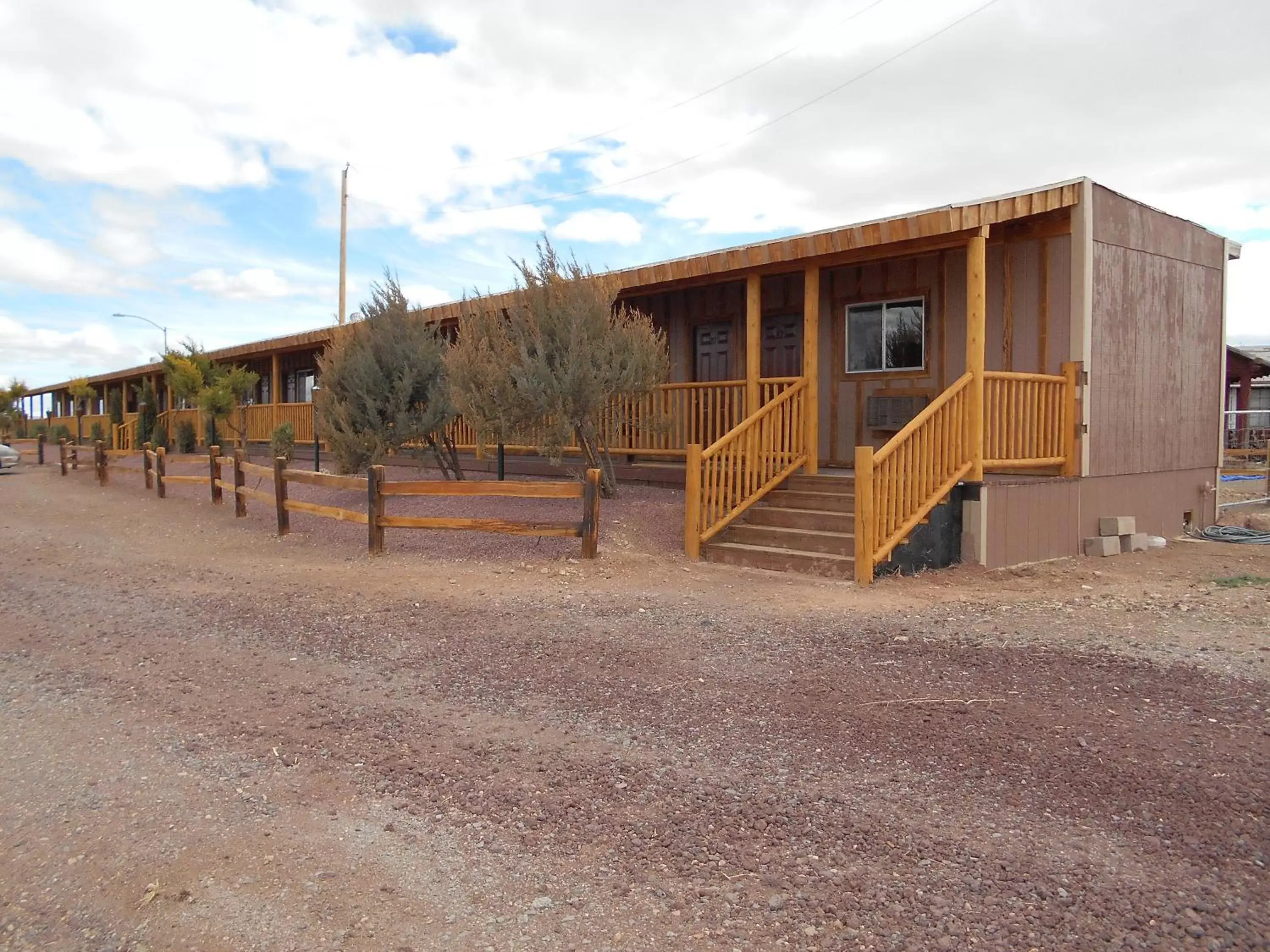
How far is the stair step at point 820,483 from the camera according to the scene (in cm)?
1046

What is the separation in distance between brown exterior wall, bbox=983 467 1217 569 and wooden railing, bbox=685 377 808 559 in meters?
2.32

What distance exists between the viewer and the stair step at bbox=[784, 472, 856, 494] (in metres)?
10.5

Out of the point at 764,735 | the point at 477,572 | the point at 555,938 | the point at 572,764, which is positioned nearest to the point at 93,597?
the point at 477,572

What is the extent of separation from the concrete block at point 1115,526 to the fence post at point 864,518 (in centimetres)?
392

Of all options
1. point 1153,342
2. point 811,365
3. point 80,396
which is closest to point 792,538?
point 811,365

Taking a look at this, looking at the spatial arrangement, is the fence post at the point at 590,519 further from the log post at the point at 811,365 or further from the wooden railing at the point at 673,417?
the log post at the point at 811,365

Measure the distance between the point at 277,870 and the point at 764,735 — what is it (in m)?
2.29

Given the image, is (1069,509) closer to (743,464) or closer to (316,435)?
(743,464)

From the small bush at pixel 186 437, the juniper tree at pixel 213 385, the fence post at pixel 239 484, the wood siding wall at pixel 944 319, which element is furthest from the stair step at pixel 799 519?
the small bush at pixel 186 437

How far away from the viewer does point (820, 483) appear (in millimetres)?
10734

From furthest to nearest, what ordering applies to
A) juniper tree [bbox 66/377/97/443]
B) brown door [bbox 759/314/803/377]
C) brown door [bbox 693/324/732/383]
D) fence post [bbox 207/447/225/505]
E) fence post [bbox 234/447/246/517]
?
juniper tree [bbox 66/377/97/443]
fence post [bbox 207/447/225/505]
fence post [bbox 234/447/246/517]
brown door [bbox 693/324/732/383]
brown door [bbox 759/314/803/377]

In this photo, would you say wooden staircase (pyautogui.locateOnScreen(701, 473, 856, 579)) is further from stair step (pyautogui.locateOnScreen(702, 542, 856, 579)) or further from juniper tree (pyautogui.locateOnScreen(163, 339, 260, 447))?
juniper tree (pyautogui.locateOnScreen(163, 339, 260, 447))

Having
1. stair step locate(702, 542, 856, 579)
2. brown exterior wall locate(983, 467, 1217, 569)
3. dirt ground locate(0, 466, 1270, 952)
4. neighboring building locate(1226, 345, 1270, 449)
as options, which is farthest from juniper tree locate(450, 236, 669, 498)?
neighboring building locate(1226, 345, 1270, 449)

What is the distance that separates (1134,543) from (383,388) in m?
10.1
